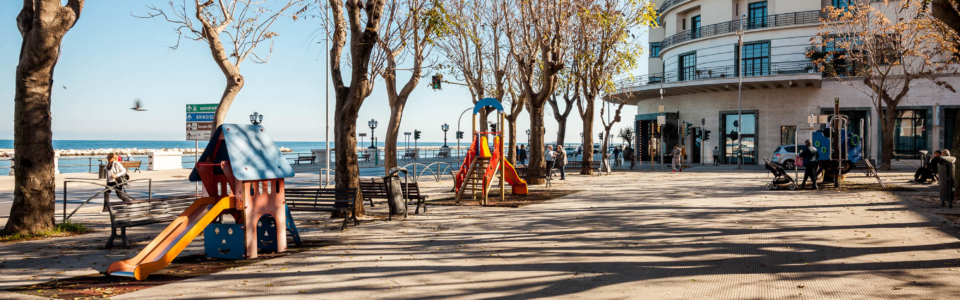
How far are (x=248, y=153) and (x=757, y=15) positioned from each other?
4081 centimetres

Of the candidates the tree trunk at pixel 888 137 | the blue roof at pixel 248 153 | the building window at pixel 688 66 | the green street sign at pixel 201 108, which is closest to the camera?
the blue roof at pixel 248 153

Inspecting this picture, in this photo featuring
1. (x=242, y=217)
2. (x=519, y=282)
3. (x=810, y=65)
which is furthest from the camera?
(x=810, y=65)

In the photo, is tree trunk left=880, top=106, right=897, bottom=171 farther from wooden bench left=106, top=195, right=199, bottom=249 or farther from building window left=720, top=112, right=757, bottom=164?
wooden bench left=106, top=195, right=199, bottom=249

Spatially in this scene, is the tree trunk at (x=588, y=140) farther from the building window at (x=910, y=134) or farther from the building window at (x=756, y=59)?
the building window at (x=910, y=134)

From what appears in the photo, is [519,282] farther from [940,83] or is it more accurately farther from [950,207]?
[940,83]

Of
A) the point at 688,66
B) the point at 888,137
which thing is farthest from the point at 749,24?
the point at 888,137

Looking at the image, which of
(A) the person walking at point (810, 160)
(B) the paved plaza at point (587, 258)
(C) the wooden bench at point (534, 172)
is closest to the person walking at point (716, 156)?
(A) the person walking at point (810, 160)

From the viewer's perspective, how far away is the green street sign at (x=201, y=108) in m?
15.0

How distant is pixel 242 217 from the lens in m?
7.66

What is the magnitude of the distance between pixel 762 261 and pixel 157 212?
26.5ft

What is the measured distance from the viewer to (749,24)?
137 ft

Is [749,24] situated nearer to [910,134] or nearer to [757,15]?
[757,15]

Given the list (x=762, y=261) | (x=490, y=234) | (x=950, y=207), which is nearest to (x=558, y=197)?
(x=490, y=234)

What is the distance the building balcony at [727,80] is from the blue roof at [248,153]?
3015 cm
